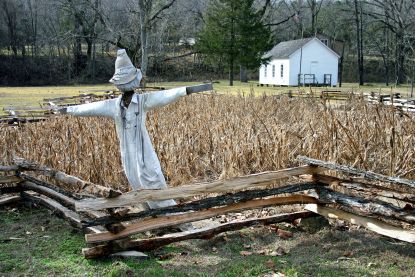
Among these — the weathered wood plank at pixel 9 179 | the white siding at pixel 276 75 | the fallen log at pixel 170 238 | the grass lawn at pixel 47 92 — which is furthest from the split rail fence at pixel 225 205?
the white siding at pixel 276 75

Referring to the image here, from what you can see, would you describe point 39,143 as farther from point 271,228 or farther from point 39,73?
point 39,73

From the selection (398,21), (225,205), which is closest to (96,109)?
(225,205)

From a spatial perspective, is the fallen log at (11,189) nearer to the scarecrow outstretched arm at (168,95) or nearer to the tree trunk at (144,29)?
the scarecrow outstretched arm at (168,95)

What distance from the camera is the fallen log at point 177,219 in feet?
15.7

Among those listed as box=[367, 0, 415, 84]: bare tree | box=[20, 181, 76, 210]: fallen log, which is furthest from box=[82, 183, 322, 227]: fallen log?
box=[367, 0, 415, 84]: bare tree

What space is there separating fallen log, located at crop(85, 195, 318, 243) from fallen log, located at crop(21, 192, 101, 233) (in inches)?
14.6

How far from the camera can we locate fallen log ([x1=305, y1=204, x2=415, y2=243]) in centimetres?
485

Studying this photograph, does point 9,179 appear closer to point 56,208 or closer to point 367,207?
point 56,208

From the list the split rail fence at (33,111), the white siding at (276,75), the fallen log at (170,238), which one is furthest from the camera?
the white siding at (276,75)

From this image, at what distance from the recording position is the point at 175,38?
54.2m

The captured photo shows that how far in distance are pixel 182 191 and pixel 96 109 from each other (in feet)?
4.33

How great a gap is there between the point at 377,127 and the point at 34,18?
5141 cm

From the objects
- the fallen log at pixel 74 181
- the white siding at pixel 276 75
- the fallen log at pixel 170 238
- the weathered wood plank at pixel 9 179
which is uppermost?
the white siding at pixel 276 75

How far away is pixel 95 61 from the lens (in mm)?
48188
